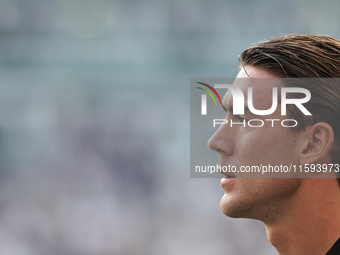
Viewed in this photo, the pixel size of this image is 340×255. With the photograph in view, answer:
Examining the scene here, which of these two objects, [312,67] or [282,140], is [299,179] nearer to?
[282,140]

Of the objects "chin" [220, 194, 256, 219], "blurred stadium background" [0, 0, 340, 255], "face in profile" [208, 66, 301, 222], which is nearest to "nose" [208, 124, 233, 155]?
"face in profile" [208, 66, 301, 222]

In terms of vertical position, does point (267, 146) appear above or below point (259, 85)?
below

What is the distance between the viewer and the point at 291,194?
1003mm

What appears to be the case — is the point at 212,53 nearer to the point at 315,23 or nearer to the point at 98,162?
the point at 315,23

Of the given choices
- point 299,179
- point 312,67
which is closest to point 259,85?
point 312,67

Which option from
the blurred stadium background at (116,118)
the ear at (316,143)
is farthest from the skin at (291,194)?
the blurred stadium background at (116,118)

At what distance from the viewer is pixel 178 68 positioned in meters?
6.35

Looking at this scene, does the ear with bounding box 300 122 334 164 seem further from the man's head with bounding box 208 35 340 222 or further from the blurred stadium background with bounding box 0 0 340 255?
the blurred stadium background with bounding box 0 0 340 255

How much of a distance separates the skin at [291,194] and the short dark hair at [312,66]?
0.9 inches

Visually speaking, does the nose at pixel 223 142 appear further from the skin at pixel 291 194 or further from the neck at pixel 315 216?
the neck at pixel 315 216

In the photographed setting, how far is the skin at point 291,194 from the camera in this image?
998mm

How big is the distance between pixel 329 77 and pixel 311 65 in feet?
0.15

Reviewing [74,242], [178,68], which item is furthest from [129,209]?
[178,68]

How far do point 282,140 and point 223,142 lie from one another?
13cm
